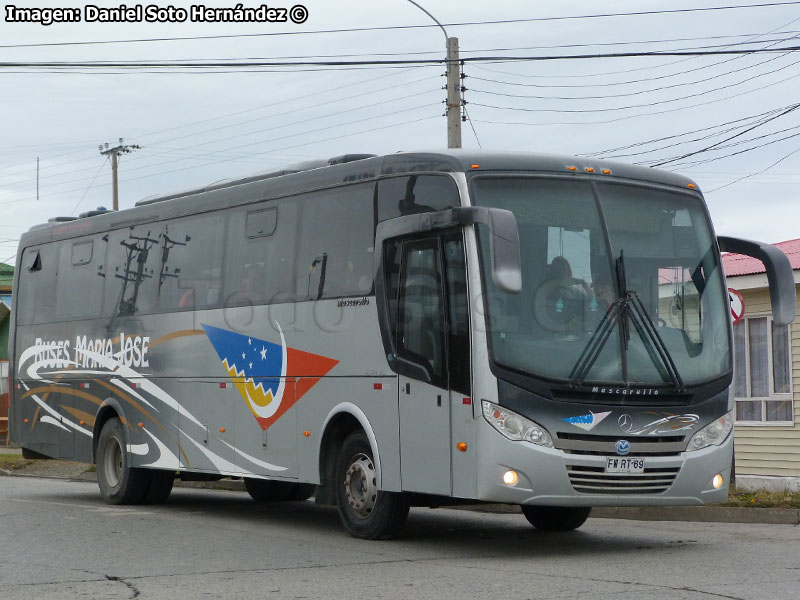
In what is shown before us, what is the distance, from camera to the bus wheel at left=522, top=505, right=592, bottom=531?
12.8 metres

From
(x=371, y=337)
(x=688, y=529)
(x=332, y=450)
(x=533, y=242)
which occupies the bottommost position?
(x=688, y=529)

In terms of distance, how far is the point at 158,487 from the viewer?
54.9 feet

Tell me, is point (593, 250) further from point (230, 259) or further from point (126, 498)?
point (126, 498)

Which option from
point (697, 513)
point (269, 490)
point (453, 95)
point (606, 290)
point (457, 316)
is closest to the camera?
point (457, 316)

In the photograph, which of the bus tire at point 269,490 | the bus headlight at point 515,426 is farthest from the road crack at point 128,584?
the bus tire at point 269,490

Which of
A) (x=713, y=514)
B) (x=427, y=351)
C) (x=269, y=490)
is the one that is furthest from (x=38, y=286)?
(x=713, y=514)

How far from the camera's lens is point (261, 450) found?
1370 centimetres

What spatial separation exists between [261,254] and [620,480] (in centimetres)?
481

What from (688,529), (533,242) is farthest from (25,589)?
(688,529)

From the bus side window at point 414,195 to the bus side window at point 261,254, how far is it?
5.37 feet

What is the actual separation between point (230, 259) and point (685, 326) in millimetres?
5245

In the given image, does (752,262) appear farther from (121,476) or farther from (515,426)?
(515,426)

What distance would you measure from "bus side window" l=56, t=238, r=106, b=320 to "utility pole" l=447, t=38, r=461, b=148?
664cm

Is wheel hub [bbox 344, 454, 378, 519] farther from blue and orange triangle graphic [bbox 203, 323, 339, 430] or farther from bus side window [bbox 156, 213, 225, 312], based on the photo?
bus side window [bbox 156, 213, 225, 312]
